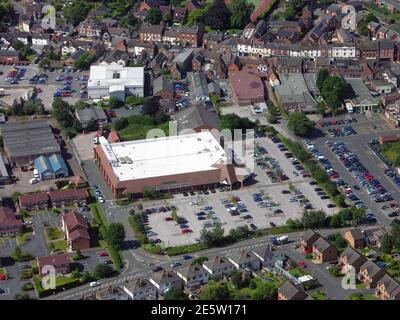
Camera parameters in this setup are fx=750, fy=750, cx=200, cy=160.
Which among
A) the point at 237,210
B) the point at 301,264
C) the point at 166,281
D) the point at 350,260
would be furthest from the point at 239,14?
the point at 166,281

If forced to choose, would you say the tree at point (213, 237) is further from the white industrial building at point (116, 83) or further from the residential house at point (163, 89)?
the white industrial building at point (116, 83)

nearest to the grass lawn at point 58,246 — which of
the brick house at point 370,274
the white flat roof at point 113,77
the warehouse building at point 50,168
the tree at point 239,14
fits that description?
the warehouse building at point 50,168

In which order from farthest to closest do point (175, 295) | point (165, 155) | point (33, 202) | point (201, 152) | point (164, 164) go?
point (201, 152), point (165, 155), point (164, 164), point (33, 202), point (175, 295)

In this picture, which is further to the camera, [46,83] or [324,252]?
[46,83]

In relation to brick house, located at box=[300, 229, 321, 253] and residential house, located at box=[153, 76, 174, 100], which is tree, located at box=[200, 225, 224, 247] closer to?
brick house, located at box=[300, 229, 321, 253]

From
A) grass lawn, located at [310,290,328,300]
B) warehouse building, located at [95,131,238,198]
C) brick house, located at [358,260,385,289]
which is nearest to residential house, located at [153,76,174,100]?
warehouse building, located at [95,131,238,198]

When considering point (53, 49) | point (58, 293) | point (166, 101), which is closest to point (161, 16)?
point (53, 49)

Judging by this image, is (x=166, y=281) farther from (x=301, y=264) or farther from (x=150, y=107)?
(x=150, y=107)
